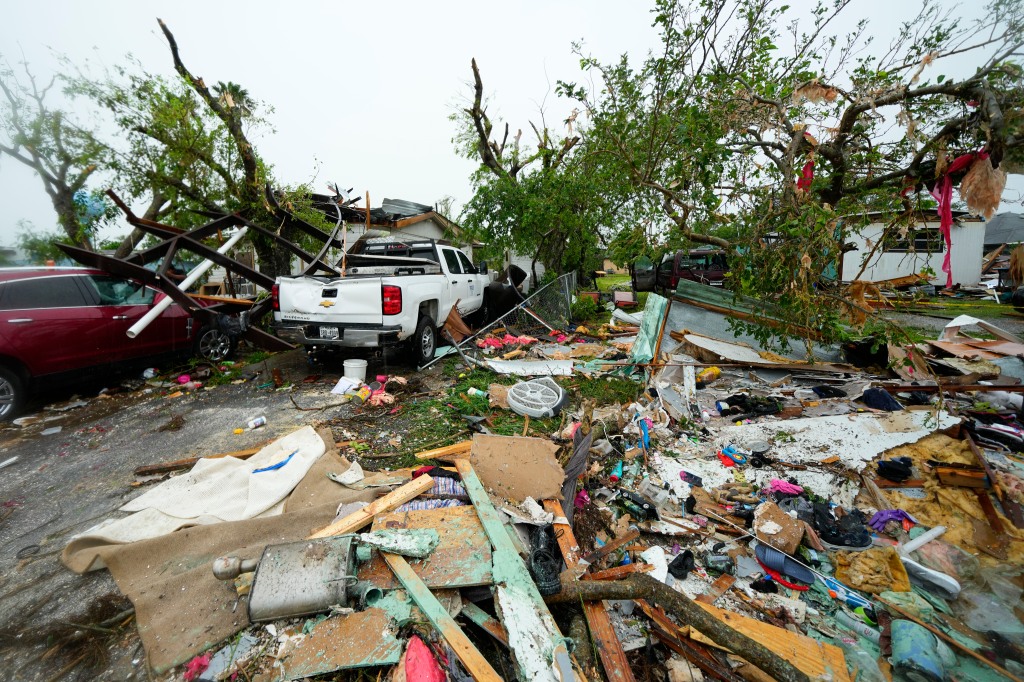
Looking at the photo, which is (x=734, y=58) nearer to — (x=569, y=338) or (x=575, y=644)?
(x=569, y=338)

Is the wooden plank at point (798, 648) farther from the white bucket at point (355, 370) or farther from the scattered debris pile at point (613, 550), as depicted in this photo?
the white bucket at point (355, 370)

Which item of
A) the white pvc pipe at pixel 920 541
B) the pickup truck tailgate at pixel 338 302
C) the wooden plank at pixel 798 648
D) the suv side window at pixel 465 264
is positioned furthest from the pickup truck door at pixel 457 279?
the white pvc pipe at pixel 920 541

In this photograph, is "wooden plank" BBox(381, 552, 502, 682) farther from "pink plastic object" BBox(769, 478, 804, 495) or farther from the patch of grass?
the patch of grass

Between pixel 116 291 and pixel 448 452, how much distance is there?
559 centimetres

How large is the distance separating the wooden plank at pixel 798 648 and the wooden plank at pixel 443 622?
4.06 ft

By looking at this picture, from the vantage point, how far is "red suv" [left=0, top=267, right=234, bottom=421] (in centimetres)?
464

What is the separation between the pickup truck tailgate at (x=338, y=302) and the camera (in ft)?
18.2

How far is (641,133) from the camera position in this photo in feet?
24.7

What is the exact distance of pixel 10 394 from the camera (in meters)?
4.69

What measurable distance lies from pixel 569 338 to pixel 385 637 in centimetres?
744

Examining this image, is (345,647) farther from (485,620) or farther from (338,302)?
(338,302)

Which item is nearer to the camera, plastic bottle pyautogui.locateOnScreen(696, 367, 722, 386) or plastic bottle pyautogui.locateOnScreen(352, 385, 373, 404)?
plastic bottle pyautogui.locateOnScreen(352, 385, 373, 404)

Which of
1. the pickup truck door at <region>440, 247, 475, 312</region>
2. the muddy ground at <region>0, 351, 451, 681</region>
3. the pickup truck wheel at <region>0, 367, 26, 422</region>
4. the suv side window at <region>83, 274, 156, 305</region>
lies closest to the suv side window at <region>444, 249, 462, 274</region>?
the pickup truck door at <region>440, 247, 475, 312</region>

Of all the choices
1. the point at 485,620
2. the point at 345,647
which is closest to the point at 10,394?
the point at 345,647
